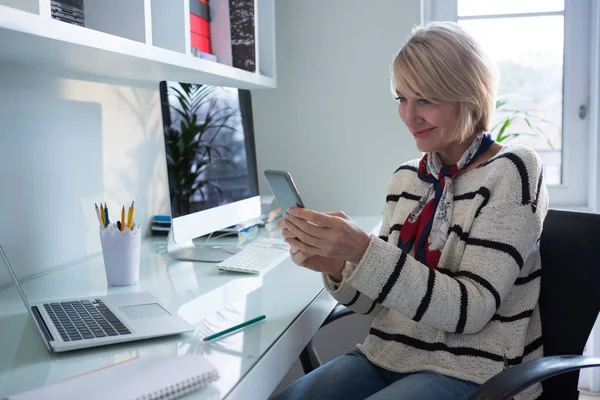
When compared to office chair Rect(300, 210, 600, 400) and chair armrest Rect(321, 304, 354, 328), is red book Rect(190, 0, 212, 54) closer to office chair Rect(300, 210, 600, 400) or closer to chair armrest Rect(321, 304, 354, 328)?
chair armrest Rect(321, 304, 354, 328)

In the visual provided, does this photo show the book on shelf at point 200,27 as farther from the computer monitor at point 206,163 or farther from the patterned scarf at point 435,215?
the patterned scarf at point 435,215

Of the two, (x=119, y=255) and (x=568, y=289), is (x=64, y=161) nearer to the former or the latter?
(x=119, y=255)

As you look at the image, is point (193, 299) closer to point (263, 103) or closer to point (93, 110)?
point (93, 110)

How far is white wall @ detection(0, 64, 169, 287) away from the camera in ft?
4.67

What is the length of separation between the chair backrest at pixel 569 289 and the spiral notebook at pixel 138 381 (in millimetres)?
721

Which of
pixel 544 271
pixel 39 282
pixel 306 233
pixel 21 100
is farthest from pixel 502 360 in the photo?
pixel 21 100

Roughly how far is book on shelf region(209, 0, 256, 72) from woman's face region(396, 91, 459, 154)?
0.86 meters

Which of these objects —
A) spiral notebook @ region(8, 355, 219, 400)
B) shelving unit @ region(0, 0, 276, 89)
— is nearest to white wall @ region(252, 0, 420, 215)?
shelving unit @ region(0, 0, 276, 89)

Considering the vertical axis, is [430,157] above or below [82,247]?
above

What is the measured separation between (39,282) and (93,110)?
1.74 feet

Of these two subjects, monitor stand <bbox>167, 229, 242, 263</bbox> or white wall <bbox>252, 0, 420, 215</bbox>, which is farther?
white wall <bbox>252, 0, 420, 215</bbox>

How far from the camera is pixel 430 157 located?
1367mm

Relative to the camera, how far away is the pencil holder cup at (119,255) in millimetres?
1365

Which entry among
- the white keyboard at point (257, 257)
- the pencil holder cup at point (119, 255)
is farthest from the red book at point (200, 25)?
the pencil holder cup at point (119, 255)
